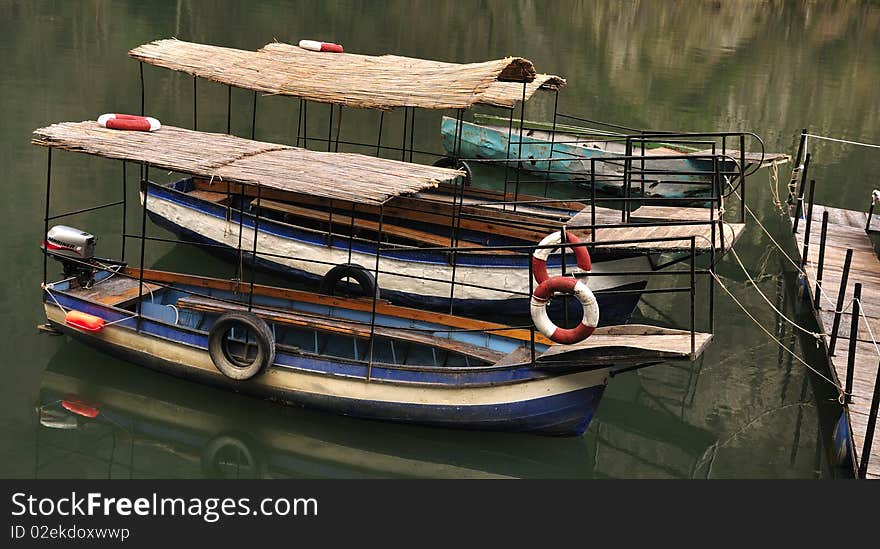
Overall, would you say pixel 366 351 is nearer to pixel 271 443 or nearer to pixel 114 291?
pixel 271 443

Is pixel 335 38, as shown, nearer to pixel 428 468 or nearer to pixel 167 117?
pixel 167 117

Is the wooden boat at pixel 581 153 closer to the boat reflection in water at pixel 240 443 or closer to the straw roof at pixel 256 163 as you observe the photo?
the straw roof at pixel 256 163

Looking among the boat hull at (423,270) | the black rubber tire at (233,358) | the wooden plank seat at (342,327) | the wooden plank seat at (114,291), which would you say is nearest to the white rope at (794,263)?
the boat hull at (423,270)

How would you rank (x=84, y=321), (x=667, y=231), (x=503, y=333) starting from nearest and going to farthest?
1. (x=84, y=321)
2. (x=503, y=333)
3. (x=667, y=231)

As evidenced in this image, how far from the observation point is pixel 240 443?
1061 cm

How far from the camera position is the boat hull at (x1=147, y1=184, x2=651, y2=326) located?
1316 cm

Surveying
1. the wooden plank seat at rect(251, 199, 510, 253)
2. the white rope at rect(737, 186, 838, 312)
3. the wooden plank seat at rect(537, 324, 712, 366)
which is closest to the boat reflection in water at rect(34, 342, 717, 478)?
the wooden plank seat at rect(537, 324, 712, 366)

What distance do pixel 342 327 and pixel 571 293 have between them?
272 cm

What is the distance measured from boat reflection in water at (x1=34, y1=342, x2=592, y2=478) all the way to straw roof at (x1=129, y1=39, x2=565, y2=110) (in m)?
4.57

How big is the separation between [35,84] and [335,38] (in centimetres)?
1168

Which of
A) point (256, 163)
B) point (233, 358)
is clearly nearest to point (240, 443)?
point (233, 358)

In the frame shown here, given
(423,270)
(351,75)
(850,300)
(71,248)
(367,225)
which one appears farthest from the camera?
(351,75)

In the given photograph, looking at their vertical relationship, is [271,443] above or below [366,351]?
below

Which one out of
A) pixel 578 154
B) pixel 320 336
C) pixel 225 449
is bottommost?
pixel 225 449
